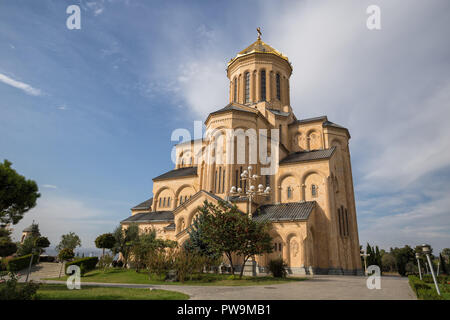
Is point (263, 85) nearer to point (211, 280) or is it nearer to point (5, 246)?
point (211, 280)

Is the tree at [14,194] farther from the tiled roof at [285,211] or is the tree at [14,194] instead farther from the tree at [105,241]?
the tiled roof at [285,211]

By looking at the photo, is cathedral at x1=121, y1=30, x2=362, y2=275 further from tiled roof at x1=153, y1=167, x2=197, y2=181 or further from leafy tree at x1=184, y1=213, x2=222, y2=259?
leafy tree at x1=184, y1=213, x2=222, y2=259

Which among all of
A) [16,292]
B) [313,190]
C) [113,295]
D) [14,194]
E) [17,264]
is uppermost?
[313,190]

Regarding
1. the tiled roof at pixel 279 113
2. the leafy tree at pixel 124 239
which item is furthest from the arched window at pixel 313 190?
the leafy tree at pixel 124 239

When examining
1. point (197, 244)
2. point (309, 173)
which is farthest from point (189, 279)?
point (309, 173)

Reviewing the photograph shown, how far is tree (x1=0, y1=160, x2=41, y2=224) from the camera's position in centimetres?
1293

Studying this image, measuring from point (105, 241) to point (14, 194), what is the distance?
11360 mm

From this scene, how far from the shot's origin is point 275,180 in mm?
26094

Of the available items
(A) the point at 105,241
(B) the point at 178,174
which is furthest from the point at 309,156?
(A) the point at 105,241

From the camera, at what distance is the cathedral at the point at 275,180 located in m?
21.3

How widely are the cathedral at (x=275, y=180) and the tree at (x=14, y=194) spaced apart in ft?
37.5

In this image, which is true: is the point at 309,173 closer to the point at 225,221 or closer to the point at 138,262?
the point at 225,221
